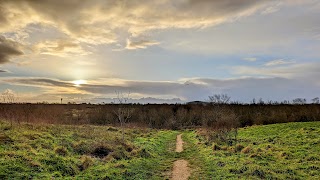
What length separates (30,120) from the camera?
1298 inches

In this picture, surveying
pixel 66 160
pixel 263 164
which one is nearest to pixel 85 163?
pixel 66 160

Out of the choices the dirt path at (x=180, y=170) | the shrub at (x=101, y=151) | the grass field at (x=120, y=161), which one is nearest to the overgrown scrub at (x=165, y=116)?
the grass field at (x=120, y=161)

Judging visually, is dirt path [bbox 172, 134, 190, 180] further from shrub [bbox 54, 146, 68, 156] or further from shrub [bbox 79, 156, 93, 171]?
shrub [bbox 54, 146, 68, 156]

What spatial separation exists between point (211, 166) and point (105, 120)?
59538 millimetres

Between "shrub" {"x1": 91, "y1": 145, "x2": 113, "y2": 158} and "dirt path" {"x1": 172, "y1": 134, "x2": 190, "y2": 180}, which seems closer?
"dirt path" {"x1": 172, "y1": 134, "x2": 190, "y2": 180}

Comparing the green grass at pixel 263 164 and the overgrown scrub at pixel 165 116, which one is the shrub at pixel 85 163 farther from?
the overgrown scrub at pixel 165 116

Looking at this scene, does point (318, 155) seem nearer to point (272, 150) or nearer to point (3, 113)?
point (272, 150)

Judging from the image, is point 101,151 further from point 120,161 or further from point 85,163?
point 85,163

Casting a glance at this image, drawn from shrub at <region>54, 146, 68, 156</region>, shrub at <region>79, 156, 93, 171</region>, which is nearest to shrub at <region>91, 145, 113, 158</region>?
shrub at <region>54, 146, 68, 156</region>

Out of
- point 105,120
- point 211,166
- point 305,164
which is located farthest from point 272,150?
point 105,120

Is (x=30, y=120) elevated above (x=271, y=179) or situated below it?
above

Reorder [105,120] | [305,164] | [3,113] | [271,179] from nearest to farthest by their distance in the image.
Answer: [271,179]
[305,164]
[3,113]
[105,120]

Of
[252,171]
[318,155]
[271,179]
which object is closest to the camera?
[271,179]

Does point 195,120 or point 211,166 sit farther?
point 195,120
